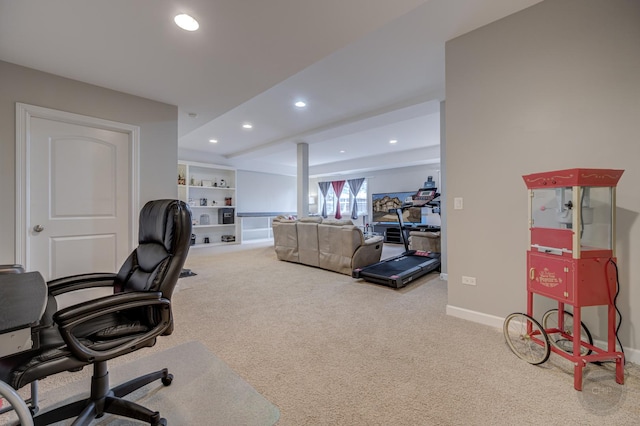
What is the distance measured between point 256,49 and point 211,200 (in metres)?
6.60

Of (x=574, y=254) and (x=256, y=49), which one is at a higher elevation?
(x=256, y=49)

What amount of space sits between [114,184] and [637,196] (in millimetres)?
4706

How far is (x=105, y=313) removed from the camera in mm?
1152

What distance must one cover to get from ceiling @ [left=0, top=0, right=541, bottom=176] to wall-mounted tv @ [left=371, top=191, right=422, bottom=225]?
4.33 m

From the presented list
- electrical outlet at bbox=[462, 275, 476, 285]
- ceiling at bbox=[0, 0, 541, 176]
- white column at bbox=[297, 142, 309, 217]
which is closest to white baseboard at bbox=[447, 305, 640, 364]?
electrical outlet at bbox=[462, 275, 476, 285]

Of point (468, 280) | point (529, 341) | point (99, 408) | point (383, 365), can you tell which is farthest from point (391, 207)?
point (99, 408)

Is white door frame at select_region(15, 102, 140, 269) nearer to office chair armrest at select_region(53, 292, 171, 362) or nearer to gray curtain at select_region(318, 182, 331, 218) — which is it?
office chair armrest at select_region(53, 292, 171, 362)

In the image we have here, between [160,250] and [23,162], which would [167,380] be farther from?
[23,162]

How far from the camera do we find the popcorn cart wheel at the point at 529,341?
1793 millimetres

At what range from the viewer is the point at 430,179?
7758mm

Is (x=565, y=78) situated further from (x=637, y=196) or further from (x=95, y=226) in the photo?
(x=95, y=226)

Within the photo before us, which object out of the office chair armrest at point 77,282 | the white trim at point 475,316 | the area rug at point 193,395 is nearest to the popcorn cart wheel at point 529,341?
the white trim at point 475,316

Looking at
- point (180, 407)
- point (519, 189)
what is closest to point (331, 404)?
point (180, 407)

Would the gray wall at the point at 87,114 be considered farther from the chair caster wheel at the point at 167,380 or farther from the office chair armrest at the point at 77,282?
the chair caster wheel at the point at 167,380
